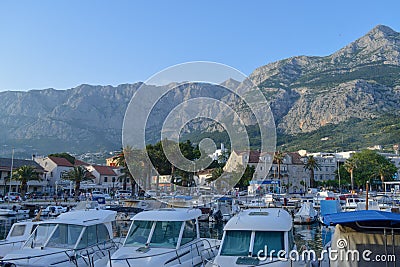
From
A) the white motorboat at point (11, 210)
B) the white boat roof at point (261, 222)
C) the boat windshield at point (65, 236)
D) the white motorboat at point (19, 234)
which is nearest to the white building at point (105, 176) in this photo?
the white motorboat at point (11, 210)

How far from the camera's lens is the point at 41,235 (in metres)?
13.9

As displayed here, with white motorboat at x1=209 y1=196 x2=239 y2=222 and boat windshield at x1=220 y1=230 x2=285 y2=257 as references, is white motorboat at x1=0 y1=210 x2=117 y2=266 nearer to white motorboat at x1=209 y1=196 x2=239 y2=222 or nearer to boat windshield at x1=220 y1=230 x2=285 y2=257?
boat windshield at x1=220 y1=230 x2=285 y2=257

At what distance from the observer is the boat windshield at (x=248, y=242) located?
36.0 ft

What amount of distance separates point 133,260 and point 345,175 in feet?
314

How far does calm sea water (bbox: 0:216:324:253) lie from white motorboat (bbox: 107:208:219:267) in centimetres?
1248

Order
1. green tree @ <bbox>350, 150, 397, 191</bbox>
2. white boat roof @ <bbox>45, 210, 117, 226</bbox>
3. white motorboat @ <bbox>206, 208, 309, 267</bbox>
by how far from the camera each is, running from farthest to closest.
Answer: green tree @ <bbox>350, 150, 397, 191</bbox> → white boat roof @ <bbox>45, 210, 117, 226</bbox> → white motorboat @ <bbox>206, 208, 309, 267</bbox>

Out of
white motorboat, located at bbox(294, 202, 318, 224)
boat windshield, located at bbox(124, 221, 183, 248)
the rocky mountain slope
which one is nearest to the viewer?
boat windshield, located at bbox(124, 221, 183, 248)

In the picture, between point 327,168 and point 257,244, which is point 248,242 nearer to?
point 257,244

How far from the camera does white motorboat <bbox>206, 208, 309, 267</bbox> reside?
34.6 ft

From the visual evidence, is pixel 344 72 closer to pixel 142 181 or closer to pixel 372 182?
pixel 372 182

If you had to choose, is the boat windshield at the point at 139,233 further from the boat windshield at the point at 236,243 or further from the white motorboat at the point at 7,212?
the white motorboat at the point at 7,212

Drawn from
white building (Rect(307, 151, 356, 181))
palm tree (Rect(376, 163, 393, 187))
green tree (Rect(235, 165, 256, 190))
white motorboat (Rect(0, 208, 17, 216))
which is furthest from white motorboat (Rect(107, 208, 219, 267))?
white building (Rect(307, 151, 356, 181))

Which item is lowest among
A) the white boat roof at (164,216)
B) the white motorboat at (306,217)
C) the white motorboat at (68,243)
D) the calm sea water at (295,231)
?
the calm sea water at (295,231)

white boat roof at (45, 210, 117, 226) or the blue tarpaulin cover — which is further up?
the blue tarpaulin cover
